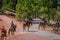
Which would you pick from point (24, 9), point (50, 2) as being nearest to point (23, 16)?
point (24, 9)

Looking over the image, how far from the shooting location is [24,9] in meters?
43.2

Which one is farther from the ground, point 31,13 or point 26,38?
point 31,13

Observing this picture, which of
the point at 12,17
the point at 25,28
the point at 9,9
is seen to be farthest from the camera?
the point at 9,9

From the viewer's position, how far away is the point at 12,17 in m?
52.1

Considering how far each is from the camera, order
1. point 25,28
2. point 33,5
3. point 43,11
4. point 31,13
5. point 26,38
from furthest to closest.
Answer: point 31,13, point 33,5, point 43,11, point 25,28, point 26,38

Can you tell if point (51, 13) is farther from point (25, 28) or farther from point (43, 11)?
point (25, 28)

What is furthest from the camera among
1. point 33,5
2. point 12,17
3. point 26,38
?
point 12,17

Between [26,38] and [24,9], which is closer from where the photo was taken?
[26,38]

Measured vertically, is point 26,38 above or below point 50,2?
below

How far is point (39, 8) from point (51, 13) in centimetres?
200

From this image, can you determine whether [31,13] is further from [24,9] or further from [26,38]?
[26,38]

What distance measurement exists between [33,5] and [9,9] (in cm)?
1980

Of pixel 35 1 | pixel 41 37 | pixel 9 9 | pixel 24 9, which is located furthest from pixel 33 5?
pixel 9 9

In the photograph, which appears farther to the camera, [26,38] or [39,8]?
[39,8]
